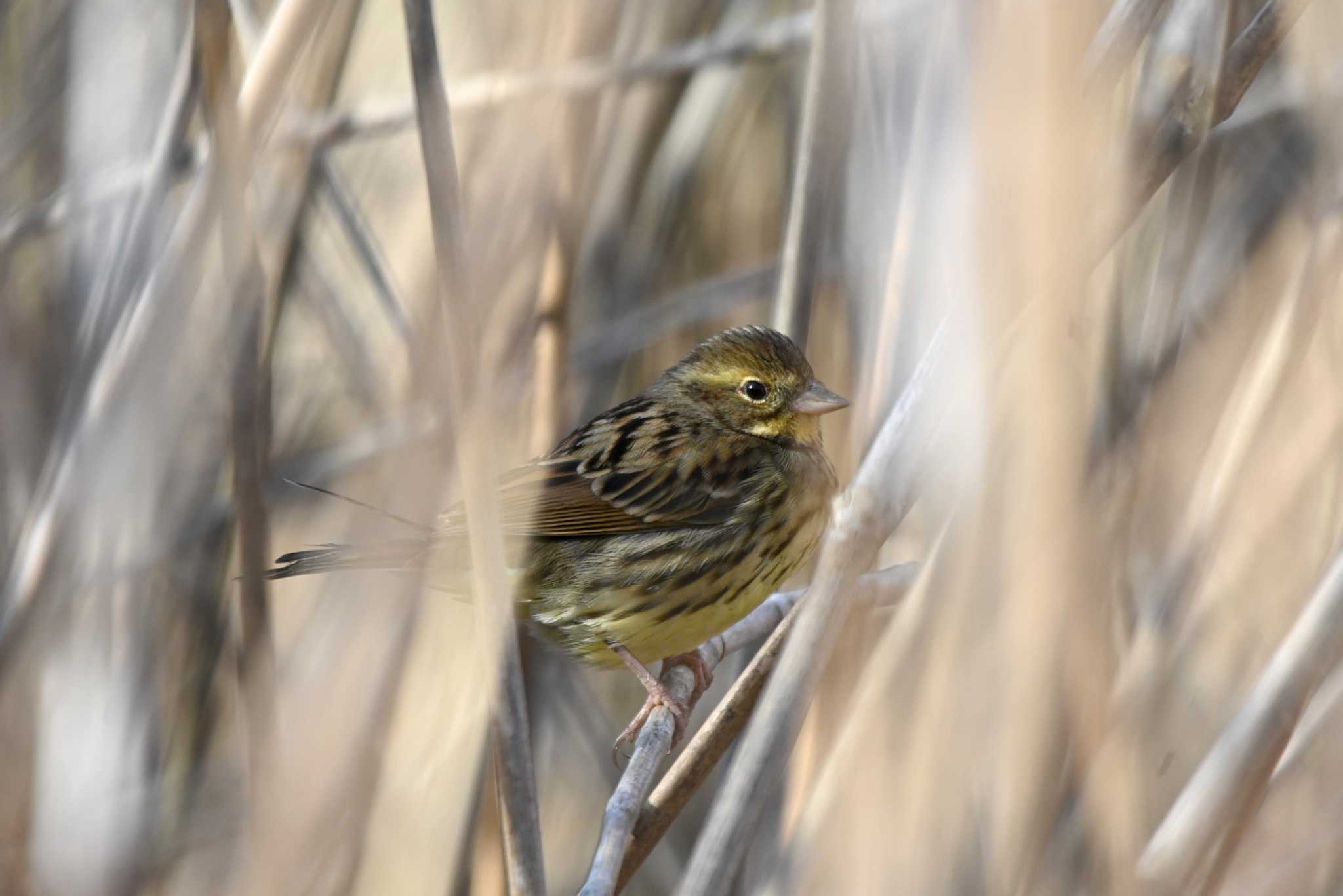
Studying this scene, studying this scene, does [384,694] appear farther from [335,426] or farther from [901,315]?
[335,426]

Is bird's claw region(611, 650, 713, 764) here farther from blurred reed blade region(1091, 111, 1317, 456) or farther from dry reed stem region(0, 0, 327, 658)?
dry reed stem region(0, 0, 327, 658)

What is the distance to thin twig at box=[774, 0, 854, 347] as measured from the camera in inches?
72.6

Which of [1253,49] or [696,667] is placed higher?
[1253,49]

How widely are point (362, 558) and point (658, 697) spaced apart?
820 mm

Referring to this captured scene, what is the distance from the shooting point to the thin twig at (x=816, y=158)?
72.6 inches

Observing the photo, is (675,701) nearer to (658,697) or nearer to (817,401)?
(658,697)

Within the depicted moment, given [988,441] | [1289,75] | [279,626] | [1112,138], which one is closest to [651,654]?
[279,626]

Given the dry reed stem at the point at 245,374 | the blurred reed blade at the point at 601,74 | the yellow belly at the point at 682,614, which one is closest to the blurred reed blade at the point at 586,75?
the blurred reed blade at the point at 601,74

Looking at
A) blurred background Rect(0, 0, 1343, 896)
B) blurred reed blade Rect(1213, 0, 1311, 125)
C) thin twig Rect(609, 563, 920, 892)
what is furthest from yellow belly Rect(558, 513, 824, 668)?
blurred reed blade Rect(1213, 0, 1311, 125)

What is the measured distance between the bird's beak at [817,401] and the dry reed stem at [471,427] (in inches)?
46.9

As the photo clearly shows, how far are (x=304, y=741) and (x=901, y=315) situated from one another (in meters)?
1.00

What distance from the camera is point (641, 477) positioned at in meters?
2.45

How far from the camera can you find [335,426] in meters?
2.88

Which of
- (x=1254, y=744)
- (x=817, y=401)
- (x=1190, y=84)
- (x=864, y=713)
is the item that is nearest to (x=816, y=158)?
(x=817, y=401)
